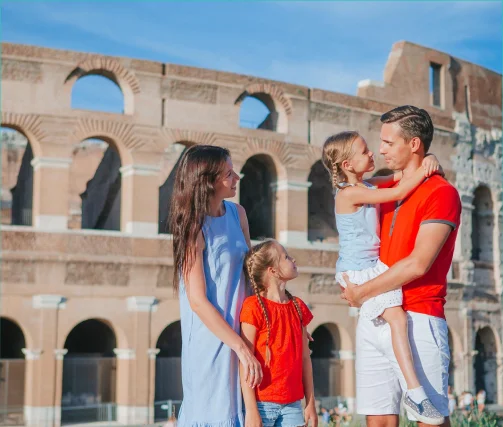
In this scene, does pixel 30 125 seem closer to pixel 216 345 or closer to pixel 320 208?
pixel 320 208

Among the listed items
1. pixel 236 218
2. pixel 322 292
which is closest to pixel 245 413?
pixel 236 218

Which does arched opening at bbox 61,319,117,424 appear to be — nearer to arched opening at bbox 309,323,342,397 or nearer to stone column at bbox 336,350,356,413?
arched opening at bbox 309,323,342,397

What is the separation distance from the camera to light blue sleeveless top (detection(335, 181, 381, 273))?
3.89 meters

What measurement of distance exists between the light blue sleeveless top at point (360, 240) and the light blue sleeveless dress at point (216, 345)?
1.58 feet

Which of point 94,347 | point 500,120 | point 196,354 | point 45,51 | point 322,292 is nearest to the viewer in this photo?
point 196,354

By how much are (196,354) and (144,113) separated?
13082 millimetres

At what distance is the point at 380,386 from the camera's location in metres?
Result: 3.79

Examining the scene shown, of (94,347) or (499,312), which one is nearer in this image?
(94,347)

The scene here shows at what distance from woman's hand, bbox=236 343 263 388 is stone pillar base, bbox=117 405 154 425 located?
1248cm

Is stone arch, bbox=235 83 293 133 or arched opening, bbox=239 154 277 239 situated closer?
stone arch, bbox=235 83 293 133

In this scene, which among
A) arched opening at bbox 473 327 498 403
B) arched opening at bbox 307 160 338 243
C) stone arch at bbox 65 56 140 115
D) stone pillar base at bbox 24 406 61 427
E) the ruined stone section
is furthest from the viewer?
arched opening at bbox 473 327 498 403

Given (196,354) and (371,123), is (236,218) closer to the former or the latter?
(196,354)

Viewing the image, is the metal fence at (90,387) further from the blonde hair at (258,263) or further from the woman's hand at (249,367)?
the woman's hand at (249,367)

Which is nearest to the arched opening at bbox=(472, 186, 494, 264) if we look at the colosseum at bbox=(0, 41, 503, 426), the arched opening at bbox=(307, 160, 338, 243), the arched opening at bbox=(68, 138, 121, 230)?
the colosseum at bbox=(0, 41, 503, 426)
